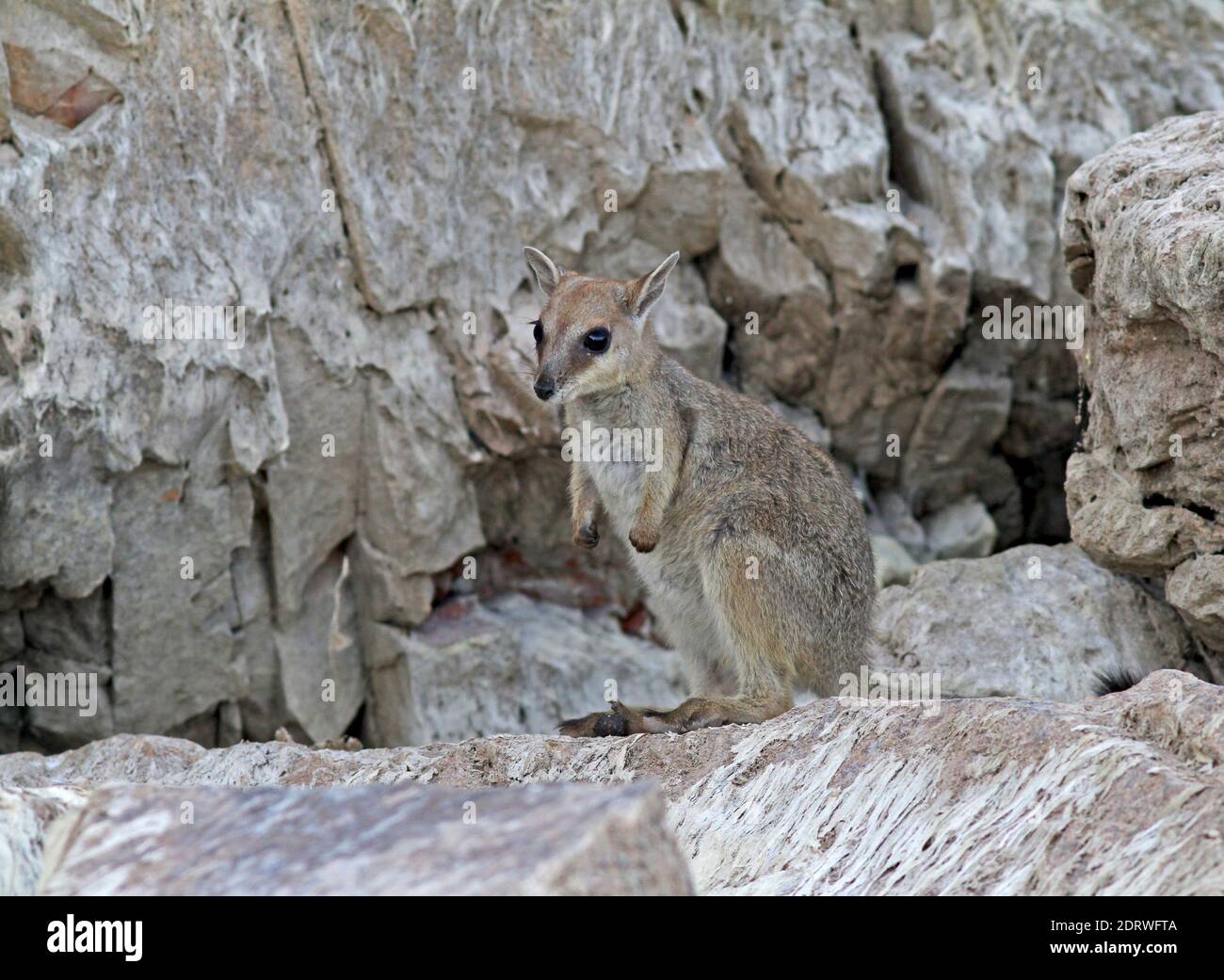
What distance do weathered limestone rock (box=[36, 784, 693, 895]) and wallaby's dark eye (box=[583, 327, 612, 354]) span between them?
4433 mm

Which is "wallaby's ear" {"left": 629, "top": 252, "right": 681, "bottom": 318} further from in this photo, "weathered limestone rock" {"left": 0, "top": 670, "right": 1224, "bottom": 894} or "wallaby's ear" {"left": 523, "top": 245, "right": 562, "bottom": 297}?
"weathered limestone rock" {"left": 0, "top": 670, "right": 1224, "bottom": 894}

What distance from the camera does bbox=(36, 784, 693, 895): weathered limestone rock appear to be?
4.01m

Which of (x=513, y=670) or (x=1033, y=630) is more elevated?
(x=1033, y=630)

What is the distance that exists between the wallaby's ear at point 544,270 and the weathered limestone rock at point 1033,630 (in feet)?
11.3

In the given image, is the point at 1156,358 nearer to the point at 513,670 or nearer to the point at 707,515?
the point at 707,515

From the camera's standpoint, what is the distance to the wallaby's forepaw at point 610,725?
816 centimetres

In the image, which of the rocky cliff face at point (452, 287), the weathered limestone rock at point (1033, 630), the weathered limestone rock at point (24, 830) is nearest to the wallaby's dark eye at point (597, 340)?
the rocky cliff face at point (452, 287)

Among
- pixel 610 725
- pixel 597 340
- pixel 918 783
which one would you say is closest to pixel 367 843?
pixel 918 783

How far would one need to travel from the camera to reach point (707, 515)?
342 inches

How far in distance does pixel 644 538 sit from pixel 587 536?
25.8 inches

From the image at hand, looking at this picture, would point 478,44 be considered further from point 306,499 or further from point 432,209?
point 306,499

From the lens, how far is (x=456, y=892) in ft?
13.0

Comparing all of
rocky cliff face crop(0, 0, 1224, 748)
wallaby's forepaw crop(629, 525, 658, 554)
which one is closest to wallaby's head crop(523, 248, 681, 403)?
wallaby's forepaw crop(629, 525, 658, 554)
